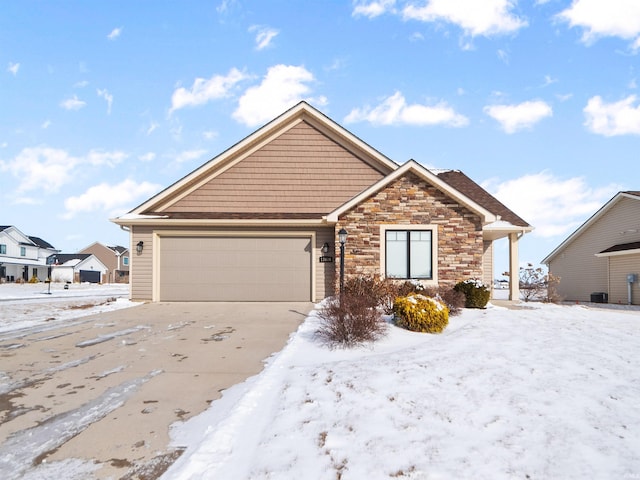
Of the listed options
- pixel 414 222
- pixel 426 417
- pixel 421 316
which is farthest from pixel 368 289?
pixel 426 417

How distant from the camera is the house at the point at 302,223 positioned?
1337 cm

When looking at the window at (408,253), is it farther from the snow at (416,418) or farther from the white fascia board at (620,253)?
the white fascia board at (620,253)

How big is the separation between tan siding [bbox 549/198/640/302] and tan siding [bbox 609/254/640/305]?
0.67m

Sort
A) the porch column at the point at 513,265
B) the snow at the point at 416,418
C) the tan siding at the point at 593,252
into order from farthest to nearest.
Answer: the tan siding at the point at 593,252, the porch column at the point at 513,265, the snow at the point at 416,418

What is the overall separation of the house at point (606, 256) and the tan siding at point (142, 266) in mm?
20837

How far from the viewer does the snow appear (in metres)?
3.20

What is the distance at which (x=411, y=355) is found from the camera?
6.27 meters

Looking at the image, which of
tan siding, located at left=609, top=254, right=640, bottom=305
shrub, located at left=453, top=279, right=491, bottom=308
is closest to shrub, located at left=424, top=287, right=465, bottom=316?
shrub, located at left=453, top=279, right=491, bottom=308

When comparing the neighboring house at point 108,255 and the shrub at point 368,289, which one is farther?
the neighboring house at point 108,255

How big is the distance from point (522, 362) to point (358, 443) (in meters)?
3.55

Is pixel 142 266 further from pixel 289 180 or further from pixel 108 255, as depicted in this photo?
pixel 108 255

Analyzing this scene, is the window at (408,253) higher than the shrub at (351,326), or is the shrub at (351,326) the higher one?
the window at (408,253)

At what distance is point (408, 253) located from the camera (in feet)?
44.3

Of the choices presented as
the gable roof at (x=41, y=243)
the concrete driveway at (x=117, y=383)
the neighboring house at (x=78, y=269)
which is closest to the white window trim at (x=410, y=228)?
the concrete driveway at (x=117, y=383)
